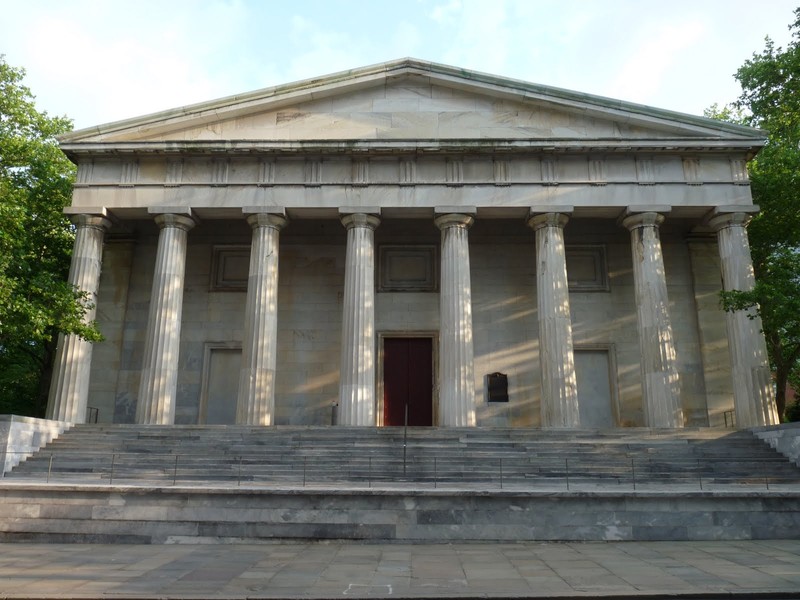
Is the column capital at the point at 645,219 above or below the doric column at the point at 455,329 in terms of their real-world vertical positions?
above

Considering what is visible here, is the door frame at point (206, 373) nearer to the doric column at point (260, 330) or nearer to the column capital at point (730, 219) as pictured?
the doric column at point (260, 330)

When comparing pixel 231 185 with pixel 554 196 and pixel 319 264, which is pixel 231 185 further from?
pixel 554 196

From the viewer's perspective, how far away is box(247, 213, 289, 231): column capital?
24516 mm

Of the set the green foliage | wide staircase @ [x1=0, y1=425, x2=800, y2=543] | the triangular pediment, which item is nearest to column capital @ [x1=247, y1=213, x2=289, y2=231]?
the triangular pediment

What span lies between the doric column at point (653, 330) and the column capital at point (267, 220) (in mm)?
13276

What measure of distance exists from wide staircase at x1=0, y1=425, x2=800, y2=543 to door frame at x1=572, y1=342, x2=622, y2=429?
218 inches

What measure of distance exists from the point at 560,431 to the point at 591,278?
9.68 m

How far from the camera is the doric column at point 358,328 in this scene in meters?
22.3

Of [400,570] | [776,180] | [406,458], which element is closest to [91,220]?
[406,458]

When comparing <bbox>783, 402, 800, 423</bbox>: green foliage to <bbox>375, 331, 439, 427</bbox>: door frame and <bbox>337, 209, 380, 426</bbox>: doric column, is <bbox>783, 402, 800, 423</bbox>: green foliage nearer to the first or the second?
<bbox>375, 331, 439, 427</bbox>: door frame

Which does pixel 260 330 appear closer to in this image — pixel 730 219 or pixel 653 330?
pixel 653 330

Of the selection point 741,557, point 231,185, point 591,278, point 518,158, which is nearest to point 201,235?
point 231,185

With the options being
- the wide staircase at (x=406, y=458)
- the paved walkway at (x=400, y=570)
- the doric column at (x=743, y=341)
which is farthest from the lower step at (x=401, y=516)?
the doric column at (x=743, y=341)

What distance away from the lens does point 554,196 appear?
964 inches
